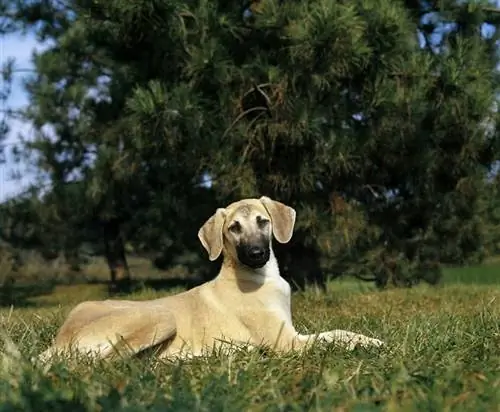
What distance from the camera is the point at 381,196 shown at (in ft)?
38.9

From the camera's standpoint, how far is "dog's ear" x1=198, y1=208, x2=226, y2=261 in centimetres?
510

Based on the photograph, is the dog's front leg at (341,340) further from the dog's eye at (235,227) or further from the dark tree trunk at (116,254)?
the dark tree trunk at (116,254)

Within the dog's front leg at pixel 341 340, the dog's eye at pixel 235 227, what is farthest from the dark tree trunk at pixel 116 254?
the dog's front leg at pixel 341 340

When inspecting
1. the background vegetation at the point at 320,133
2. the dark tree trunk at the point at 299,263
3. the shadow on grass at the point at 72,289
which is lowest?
the shadow on grass at the point at 72,289

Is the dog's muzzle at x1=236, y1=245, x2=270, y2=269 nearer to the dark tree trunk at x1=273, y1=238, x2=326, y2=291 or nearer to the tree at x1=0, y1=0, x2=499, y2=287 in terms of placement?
the tree at x1=0, y1=0, x2=499, y2=287

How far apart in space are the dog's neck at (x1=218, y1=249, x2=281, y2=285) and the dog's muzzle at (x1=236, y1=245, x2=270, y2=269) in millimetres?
118

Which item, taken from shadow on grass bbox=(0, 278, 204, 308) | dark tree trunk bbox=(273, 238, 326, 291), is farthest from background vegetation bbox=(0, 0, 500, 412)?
shadow on grass bbox=(0, 278, 204, 308)

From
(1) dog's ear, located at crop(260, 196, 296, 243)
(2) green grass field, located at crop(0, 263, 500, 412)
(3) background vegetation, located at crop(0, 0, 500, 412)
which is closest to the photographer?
(2) green grass field, located at crop(0, 263, 500, 412)

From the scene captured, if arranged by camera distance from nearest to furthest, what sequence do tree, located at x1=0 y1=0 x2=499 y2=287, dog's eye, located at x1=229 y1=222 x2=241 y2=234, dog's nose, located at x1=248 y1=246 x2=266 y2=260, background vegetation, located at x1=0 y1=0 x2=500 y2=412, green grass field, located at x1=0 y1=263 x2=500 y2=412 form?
green grass field, located at x1=0 y1=263 x2=500 y2=412
dog's nose, located at x1=248 y1=246 x2=266 y2=260
dog's eye, located at x1=229 y1=222 x2=241 y2=234
background vegetation, located at x1=0 y1=0 x2=500 y2=412
tree, located at x1=0 y1=0 x2=499 y2=287

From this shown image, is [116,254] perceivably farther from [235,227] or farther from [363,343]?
[363,343]

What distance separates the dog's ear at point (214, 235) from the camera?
201 inches

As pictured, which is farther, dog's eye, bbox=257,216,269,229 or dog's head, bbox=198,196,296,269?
dog's eye, bbox=257,216,269,229

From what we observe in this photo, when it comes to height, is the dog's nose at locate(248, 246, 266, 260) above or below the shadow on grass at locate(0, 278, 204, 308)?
above

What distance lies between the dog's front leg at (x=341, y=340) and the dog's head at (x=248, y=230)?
0.61 m
